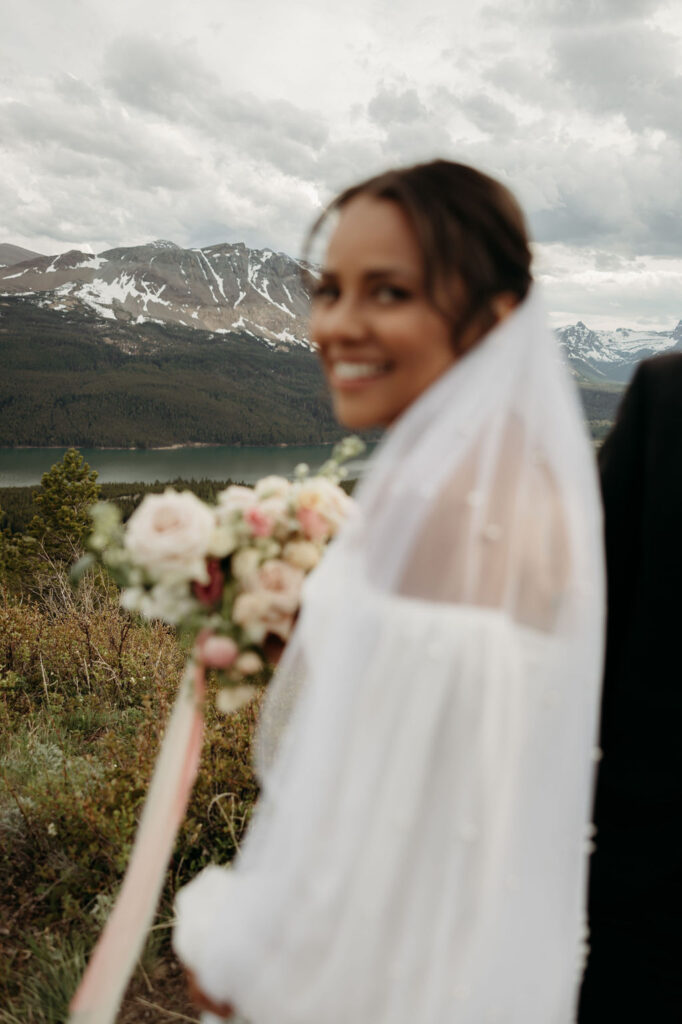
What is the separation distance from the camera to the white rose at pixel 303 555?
1643mm

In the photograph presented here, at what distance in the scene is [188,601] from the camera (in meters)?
1.63

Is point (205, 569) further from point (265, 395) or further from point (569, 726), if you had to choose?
point (265, 395)

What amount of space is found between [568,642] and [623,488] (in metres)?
0.48

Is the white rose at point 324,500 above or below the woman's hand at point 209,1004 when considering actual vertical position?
above

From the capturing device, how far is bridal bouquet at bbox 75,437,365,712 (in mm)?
1543

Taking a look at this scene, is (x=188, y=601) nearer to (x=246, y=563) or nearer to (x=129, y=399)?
(x=246, y=563)

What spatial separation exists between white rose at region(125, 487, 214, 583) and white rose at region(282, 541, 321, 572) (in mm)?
206

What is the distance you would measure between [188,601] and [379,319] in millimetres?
837

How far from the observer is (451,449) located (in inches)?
44.9

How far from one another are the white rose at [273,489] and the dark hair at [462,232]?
743 mm

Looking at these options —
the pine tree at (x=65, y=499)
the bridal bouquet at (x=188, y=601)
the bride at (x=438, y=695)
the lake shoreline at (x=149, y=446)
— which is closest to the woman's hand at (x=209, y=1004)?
the bride at (x=438, y=695)

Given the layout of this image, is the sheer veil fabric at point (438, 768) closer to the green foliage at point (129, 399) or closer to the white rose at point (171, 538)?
the white rose at point (171, 538)

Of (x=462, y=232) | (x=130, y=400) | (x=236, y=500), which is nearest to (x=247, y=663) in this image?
(x=236, y=500)

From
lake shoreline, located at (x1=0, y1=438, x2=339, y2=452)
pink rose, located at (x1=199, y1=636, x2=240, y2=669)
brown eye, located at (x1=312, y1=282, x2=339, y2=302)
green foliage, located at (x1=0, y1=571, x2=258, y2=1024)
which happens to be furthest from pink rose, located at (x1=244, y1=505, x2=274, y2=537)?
lake shoreline, located at (x1=0, y1=438, x2=339, y2=452)
